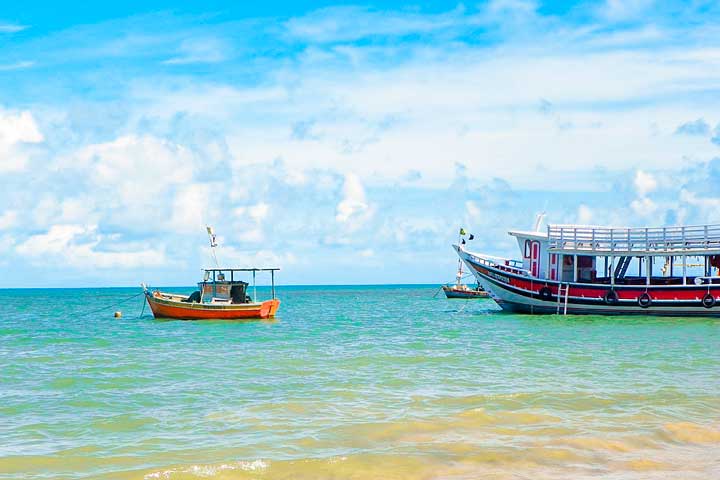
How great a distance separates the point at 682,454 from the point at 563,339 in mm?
16738

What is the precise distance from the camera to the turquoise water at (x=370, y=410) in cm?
1042

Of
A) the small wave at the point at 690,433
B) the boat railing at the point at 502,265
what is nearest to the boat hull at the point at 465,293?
the boat railing at the point at 502,265

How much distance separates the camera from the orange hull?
38094 mm

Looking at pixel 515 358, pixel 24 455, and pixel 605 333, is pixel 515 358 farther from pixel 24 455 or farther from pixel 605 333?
pixel 24 455

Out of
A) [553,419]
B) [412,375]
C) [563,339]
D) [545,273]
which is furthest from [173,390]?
[545,273]

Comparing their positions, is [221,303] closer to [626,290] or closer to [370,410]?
[626,290]

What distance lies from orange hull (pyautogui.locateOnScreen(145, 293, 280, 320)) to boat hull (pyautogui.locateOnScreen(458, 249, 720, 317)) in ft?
37.1

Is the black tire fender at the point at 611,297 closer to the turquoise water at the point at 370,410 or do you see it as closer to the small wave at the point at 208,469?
the turquoise water at the point at 370,410

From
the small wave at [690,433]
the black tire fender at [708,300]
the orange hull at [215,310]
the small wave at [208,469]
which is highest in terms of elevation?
the black tire fender at [708,300]

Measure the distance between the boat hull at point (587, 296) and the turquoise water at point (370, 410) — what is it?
311 inches

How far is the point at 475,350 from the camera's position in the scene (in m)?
24.3

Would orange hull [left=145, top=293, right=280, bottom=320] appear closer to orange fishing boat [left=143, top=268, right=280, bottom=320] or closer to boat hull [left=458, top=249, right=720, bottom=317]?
orange fishing boat [left=143, top=268, right=280, bottom=320]

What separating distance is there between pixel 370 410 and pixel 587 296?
24601mm

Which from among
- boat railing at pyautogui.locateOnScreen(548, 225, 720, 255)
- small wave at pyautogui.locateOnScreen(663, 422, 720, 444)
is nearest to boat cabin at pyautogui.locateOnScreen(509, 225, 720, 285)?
boat railing at pyautogui.locateOnScreen(548, 225, 720, 255)
